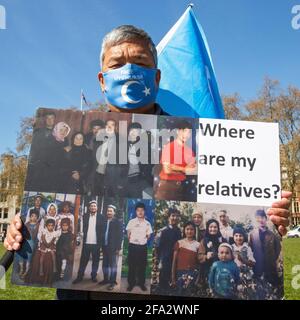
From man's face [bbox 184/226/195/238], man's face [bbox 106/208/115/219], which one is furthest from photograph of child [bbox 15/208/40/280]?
man's face [bbox 184/226/195/238]

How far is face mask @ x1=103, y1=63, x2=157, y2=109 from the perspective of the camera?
2275 mm

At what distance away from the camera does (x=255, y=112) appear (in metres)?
25.4

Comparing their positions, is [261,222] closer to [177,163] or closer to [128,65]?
[177,163]

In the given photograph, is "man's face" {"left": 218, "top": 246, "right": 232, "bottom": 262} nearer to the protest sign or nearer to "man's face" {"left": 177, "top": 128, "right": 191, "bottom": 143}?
the protest sign

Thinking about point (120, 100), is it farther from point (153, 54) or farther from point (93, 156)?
point (93, 156)

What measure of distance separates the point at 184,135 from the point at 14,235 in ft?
3.32

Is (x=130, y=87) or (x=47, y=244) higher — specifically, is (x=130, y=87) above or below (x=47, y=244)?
above

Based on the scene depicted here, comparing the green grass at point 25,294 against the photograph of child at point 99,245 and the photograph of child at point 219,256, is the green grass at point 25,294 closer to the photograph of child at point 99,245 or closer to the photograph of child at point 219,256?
the photograph of child at point 99,245

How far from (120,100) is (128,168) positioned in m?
0.63

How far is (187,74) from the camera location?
3.71 m

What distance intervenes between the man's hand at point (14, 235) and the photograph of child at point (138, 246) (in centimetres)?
53

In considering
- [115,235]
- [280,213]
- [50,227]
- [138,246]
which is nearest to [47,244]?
[50,227]

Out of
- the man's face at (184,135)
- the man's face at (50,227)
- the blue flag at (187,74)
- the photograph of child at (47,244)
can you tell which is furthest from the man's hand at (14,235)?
the blue flag at (187,74)

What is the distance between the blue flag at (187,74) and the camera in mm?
3449
